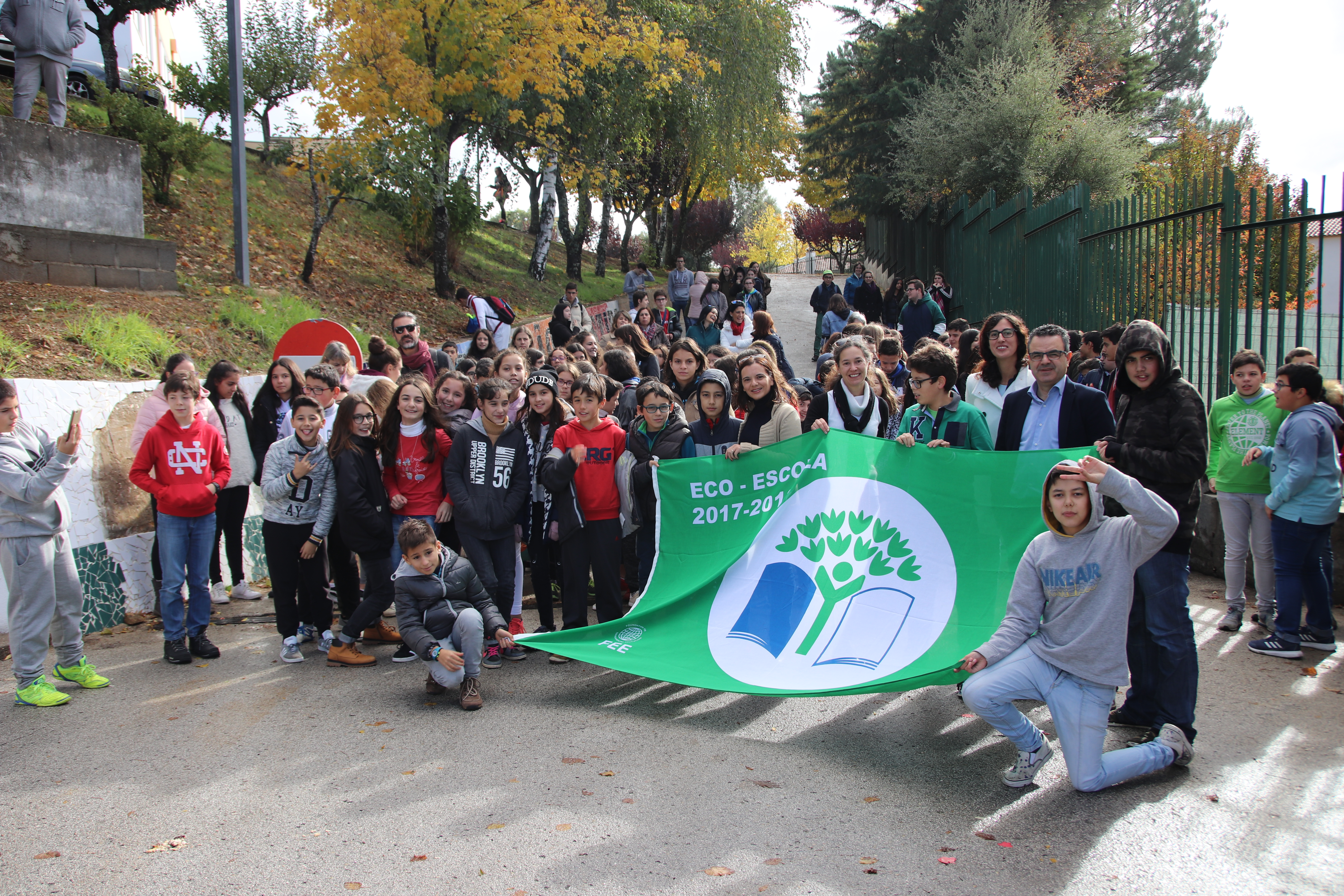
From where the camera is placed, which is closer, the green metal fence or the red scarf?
the green metal fence

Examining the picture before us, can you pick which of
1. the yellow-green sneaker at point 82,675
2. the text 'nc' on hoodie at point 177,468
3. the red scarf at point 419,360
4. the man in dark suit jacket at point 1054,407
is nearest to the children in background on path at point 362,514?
the text 'nc' on hoodie at point 177,468

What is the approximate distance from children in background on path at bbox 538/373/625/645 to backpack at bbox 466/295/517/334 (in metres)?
6.51

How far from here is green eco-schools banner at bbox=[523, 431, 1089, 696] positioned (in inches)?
196

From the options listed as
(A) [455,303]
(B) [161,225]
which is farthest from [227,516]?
(A) [455,303]

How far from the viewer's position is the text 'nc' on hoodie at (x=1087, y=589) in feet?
13.7

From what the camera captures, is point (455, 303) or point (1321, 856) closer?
point (1321, 856)

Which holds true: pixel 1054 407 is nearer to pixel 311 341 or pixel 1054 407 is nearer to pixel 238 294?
pixel 311 341

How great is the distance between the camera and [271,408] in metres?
7.88

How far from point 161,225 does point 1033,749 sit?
1420cm

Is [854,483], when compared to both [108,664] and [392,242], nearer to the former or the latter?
[108,664]

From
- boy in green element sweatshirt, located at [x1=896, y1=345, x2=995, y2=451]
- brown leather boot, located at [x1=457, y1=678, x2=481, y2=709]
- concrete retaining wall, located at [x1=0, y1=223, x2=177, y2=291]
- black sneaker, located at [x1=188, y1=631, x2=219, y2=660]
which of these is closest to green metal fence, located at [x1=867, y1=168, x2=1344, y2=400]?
boy in green element sweatshirt, located at [x1=896, y1=345, x2=995, y2=451]

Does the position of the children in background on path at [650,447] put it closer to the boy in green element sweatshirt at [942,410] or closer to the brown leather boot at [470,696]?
the brown leather boot at [470,696]

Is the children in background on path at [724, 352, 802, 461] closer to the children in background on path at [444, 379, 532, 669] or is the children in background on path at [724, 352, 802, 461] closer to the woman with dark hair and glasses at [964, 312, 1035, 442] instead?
the woman with dark hair and glasses at [964, 312, 1035, 442]

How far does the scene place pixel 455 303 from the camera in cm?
1867
